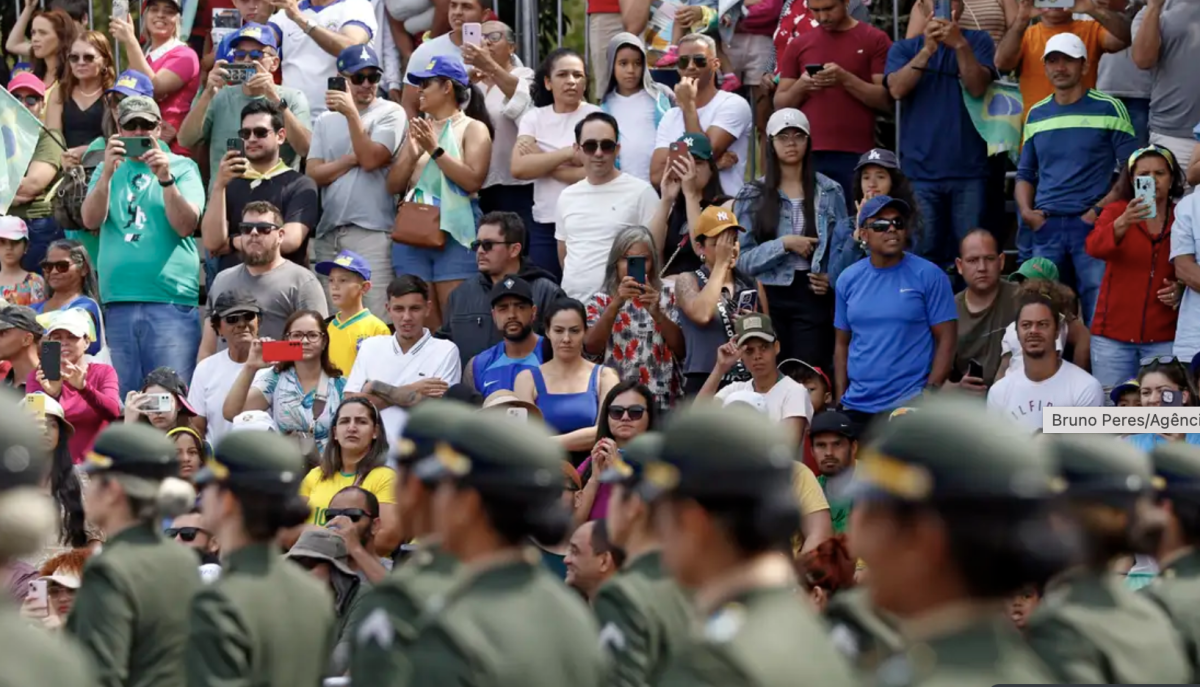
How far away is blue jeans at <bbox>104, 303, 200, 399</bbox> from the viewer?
11969mm

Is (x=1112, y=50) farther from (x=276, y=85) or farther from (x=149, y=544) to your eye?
(x=149, y=544)

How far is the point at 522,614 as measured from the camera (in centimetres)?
431

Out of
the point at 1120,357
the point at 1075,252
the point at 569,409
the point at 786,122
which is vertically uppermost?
the point at 786,122

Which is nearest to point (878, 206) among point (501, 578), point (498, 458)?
point (498, 458)

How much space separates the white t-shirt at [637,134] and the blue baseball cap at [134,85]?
303cm

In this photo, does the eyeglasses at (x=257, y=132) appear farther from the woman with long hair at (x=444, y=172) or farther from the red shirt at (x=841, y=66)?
the red shirt at (x=841, y=66)

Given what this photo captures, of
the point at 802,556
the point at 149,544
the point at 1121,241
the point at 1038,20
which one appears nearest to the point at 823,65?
the point at 1038,20

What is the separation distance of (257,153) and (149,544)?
22.2 ft

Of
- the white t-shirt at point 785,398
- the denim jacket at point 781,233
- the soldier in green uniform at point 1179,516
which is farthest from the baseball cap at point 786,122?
the soldier in green uniform at point 1179,516

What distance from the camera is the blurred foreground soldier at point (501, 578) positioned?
4191mm

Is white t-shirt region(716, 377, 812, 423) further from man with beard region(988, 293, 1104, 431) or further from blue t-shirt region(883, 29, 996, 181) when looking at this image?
blue t-shirt region(883, 29, 996, 181)

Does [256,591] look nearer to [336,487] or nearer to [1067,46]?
[336,487]

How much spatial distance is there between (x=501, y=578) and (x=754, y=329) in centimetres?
632

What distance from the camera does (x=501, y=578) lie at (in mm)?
4387
